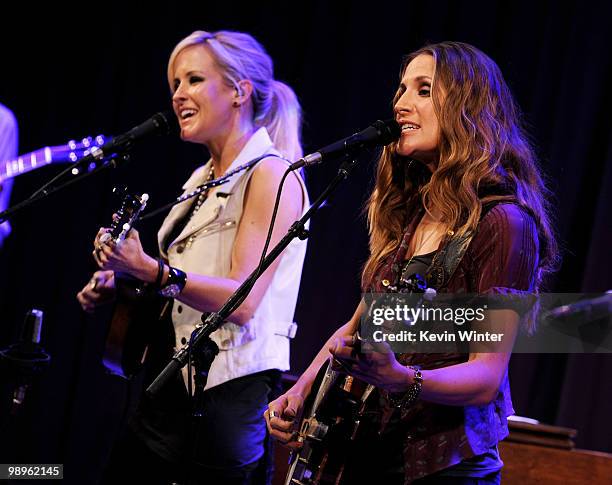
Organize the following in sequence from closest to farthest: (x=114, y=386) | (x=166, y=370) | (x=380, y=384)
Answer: (x=380, y=384) < (x=166, y=370) < (x=114, y=386)

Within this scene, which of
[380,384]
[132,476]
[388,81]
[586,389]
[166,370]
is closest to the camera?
[380,384]

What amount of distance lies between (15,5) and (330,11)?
2.00 m

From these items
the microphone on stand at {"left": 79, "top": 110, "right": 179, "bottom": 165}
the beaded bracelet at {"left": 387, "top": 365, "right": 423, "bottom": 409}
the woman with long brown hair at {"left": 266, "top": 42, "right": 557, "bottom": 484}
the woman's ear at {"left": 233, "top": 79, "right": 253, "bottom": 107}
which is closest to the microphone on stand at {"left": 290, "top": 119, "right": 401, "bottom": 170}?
the woman with long brown hair at {"left": 266, "top": 42, "right": 557, "bottom": 484}

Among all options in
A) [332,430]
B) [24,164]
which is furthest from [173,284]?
[24,164]

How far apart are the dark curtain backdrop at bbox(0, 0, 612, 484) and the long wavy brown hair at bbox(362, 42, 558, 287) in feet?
4.49

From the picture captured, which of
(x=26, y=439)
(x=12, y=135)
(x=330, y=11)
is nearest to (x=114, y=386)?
(x=26, y=439)

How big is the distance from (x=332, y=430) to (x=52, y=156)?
166cm

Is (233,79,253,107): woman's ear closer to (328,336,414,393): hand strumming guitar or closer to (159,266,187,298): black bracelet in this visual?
(159,266,187,298): black bracelet

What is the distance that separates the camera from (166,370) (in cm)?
174

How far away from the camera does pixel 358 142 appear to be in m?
1.91

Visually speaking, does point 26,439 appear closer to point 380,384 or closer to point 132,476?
point 132,476

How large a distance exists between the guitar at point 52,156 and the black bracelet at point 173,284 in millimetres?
515

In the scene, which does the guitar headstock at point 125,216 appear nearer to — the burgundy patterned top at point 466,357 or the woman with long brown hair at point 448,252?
the woman with long brown hair at point 448,252

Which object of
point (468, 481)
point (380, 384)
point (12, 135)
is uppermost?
point (12, 135)
